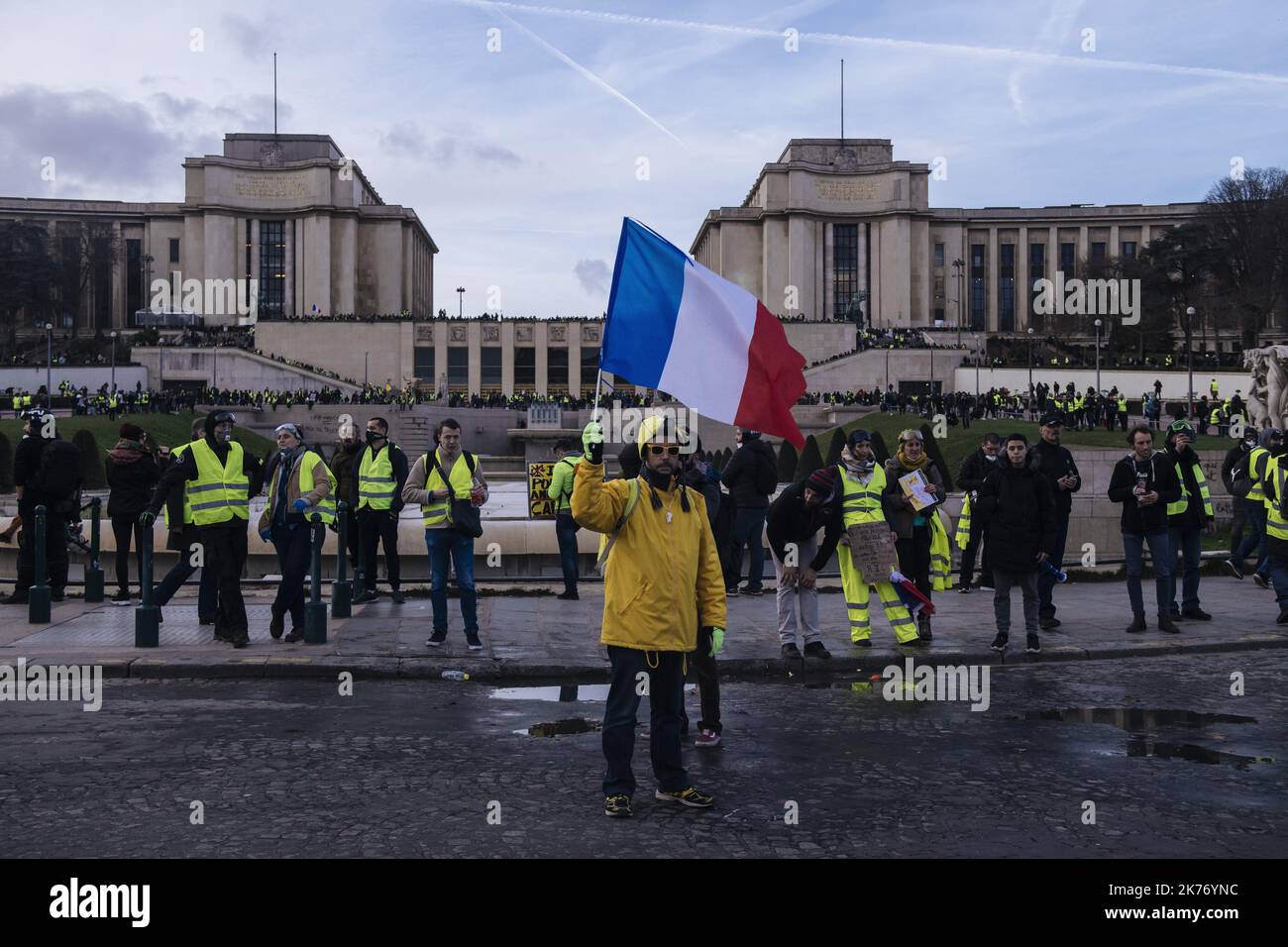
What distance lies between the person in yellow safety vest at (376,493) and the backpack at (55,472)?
293cm

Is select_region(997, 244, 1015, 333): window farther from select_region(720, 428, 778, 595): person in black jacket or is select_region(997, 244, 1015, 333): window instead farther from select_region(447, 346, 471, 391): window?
select_region(720, 428, 778, 595): person in black jacket

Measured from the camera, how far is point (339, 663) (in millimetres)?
10383

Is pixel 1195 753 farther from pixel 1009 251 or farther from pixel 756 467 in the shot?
pixel 1009 251

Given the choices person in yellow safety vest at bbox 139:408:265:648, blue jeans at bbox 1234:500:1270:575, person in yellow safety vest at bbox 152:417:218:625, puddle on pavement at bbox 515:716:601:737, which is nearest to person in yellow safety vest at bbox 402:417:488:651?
person in yellow safety vest at bbox 139:408:265:648

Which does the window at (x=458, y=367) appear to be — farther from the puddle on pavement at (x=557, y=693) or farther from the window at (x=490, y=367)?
the puddle on pavement at (x=557, y=693)

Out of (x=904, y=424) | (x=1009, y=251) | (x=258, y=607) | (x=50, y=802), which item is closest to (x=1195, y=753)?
(x=50, y=802)

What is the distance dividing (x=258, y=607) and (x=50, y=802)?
25.2ft

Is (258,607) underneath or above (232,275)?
underneath

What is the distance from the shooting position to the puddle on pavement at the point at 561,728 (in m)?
8.18

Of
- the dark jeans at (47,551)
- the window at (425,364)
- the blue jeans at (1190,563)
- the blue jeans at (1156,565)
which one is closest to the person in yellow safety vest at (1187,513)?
the blue jeans at (1190,563)

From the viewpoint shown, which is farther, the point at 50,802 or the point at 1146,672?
the point at 1146,672

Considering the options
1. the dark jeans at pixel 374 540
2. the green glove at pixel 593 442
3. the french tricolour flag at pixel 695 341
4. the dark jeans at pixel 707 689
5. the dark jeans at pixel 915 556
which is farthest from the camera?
the dark jeans at pixel 374 540

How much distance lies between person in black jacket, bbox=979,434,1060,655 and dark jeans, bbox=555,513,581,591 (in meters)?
5.00

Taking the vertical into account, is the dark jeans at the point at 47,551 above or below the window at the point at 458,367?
below
